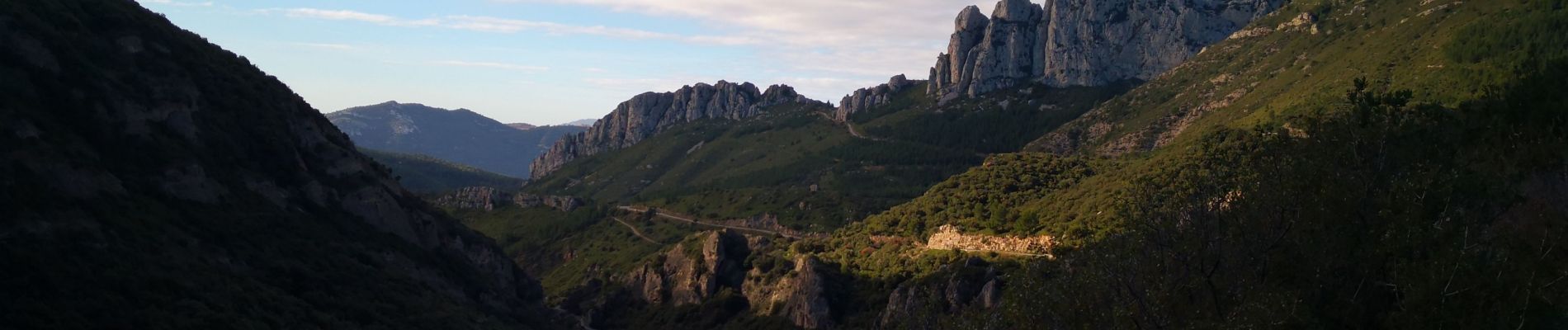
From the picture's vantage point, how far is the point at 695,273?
111 m

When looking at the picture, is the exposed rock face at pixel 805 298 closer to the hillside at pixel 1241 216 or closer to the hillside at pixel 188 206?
the hillside at pixel 1241 216

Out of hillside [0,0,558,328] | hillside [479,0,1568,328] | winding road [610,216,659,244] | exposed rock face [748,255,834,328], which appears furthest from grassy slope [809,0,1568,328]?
winding road [610,216,659,244]

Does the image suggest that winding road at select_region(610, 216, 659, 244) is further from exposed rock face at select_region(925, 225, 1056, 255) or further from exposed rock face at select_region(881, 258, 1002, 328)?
exposed rock face at select_region(881, 258, 1002, 328)

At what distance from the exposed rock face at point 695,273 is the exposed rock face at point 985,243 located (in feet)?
67.0

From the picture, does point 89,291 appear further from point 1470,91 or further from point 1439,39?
point 1439,39

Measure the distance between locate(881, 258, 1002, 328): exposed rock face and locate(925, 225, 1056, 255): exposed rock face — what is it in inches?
203

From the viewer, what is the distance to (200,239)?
70.2m

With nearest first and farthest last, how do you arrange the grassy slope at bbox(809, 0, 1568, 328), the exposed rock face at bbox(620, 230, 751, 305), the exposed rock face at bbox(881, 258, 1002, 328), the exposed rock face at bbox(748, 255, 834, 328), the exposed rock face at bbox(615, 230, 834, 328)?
the grassy slope at bbox(809, 0, 1568, 328) < the exposed rock face at bbox(881, 258, 1002, 328) < the exposed rock face at bbox(748, 255, 834, 328) < the exposed rock face at bbox(615, 230, 834, 328) < the exposed rock face at bbox(620, 230, 751, 305)

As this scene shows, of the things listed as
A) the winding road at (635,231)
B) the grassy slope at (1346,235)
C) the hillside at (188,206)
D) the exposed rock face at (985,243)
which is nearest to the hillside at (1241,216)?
the grassy slope at (1346,235)

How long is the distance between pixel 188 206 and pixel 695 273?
4881cm

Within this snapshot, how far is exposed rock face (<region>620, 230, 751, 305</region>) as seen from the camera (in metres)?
109

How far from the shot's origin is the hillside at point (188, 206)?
192 ft

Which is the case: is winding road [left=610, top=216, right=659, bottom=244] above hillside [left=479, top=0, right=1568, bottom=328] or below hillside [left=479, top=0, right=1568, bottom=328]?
below

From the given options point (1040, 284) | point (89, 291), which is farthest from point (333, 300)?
point (1040, 284)
